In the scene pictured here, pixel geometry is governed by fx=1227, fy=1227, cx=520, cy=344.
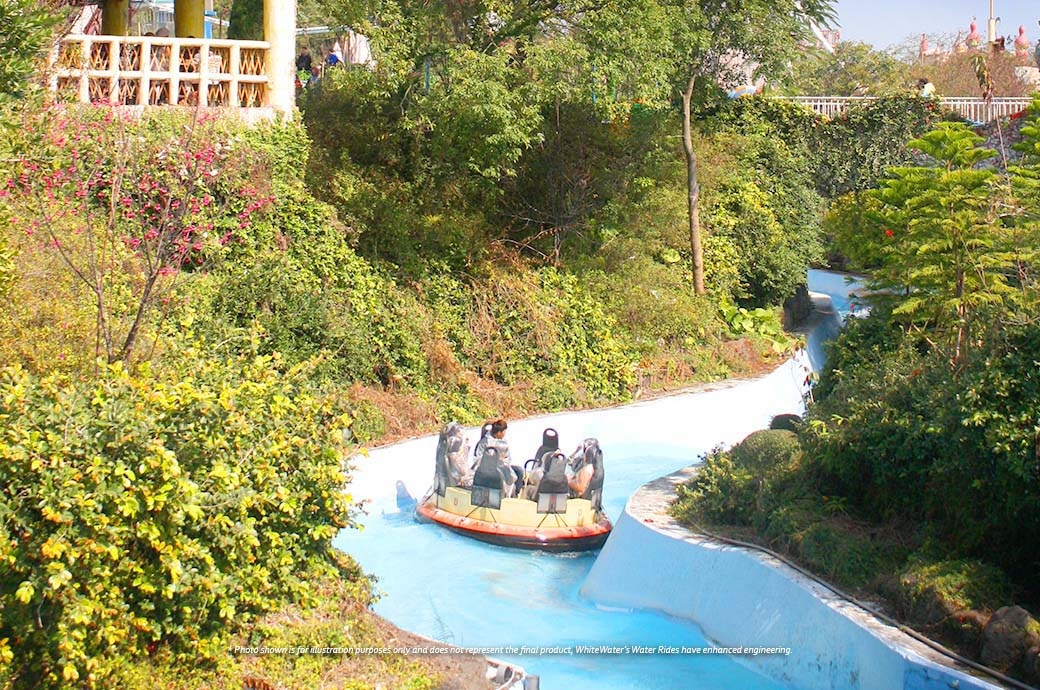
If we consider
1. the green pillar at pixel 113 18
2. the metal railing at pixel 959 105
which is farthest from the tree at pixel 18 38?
the metal railing at pixel 959 105

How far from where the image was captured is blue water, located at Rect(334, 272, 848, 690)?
10.1 meters

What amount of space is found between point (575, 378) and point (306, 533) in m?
10.5

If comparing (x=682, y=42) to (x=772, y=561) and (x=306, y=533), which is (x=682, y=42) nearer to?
(x=772, y=561)

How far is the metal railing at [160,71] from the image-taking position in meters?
16.6

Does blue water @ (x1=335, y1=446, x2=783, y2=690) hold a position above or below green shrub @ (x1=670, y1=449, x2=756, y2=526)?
below

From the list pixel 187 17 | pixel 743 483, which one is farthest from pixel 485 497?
pixel 187 17

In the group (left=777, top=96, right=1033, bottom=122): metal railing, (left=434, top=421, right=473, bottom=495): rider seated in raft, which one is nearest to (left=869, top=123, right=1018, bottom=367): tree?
(left=434, top=421, right=473, bottom=495): rider seated in raft

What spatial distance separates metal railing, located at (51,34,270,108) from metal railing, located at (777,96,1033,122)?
13947mm

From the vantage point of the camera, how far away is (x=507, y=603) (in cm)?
1202

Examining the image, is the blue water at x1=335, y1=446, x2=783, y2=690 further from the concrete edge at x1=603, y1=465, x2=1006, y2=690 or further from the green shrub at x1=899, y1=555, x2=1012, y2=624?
the green shrub at x1=899, y1=555, x2=1012, y2=624

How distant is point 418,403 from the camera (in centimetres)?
1678

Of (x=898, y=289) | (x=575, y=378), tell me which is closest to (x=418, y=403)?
(x=575, y=378)

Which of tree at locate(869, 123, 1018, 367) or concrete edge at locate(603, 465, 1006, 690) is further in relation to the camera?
tree at locate(869, 123, 1018, 367)

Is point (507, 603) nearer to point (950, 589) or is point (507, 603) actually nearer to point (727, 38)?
point (950, 589)
